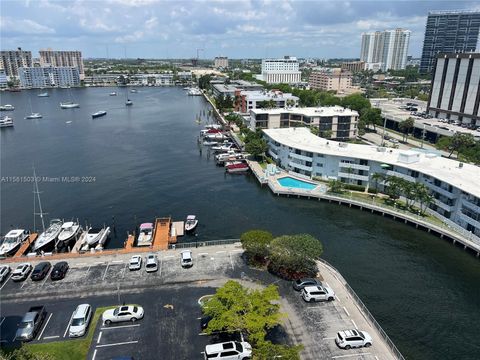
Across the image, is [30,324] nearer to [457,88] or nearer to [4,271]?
[4,271]

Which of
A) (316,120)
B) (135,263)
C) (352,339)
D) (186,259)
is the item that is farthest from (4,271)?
(316,120)

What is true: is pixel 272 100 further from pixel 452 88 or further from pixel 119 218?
pixel 119 218

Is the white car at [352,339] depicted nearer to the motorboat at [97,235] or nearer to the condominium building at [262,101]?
the motorboat at [97,235]

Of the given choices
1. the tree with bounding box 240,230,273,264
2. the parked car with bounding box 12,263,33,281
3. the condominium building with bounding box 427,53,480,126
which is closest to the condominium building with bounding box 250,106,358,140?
the condominium building with bounding box 427,53,480,126

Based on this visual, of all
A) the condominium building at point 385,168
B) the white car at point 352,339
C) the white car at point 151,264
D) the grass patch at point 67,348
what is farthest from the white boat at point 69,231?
the condominium building at point 385,168

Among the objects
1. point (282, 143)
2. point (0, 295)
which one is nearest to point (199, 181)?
point (282, 143)
